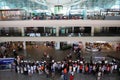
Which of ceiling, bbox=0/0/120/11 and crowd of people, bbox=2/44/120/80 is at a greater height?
ceiling, bbox=0/0/120/11

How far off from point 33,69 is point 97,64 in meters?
5.94

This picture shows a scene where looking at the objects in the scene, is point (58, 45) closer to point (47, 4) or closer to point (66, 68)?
point (47, 4)

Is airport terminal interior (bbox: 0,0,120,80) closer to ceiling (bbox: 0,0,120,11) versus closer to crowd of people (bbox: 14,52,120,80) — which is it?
crowd of people (bbox: 14,52,120,80)

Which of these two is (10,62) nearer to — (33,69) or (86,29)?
(33,69)

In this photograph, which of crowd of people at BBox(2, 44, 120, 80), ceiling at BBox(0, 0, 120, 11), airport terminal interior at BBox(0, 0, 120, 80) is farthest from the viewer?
ceiling at BBox(0, 0, 120, 11)

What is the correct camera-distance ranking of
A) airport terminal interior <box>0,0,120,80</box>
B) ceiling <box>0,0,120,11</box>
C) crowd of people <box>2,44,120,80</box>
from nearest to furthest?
1. crowd of people <box>2,44,120,80</box>
2. airport terminal interior <box>0,0,120,80</box>
3. ceiling <box>0,0,120,11</box>

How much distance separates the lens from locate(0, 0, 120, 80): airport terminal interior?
20795mm

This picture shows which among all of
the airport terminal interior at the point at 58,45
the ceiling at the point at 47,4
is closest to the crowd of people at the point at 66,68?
the airport terminal interior at the point at 58,45

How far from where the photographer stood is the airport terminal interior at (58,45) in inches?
819

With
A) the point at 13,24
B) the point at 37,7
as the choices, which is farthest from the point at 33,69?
the point at 37,7

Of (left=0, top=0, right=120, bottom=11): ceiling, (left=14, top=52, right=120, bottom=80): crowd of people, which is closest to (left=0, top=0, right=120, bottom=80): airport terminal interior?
(left=14, top=52, right=120, bottom=80): crowd of people

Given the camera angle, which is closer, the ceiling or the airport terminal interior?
the airport terminal interior

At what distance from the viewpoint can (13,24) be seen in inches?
1066

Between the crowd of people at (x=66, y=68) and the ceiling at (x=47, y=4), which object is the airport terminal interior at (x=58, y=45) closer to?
the crowd of people at (x=66, y=68)
